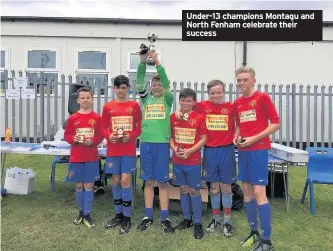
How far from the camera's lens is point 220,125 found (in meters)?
3.97

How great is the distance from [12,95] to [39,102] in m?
1.82

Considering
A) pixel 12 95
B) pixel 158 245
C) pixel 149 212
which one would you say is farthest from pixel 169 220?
pixel 12 95

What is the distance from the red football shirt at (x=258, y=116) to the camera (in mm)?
3547

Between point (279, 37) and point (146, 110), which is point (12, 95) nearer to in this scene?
point (146, 110)

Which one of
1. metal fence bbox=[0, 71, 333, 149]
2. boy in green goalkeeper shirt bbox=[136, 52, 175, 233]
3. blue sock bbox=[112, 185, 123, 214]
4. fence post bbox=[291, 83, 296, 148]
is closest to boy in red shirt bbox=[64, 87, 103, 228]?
blue sock bbox=[112, 185, 123, 214]

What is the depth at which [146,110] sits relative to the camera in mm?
4184

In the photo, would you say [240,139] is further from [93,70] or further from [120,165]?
[93,70]

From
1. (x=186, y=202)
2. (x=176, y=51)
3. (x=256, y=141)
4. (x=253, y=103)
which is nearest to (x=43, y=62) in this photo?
(x=176, y=51)

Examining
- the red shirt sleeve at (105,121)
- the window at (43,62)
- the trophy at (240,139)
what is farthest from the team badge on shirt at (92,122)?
the window at (43,62)

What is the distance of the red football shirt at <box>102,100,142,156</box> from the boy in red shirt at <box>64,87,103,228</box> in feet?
0.53

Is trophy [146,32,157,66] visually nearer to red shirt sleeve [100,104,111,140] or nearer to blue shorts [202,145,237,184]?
red shirt sleeve [100,104,111,140]

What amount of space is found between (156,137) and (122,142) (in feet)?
1.33

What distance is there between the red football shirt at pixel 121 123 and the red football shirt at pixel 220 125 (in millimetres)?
853

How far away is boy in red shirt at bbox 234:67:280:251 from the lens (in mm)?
3539
